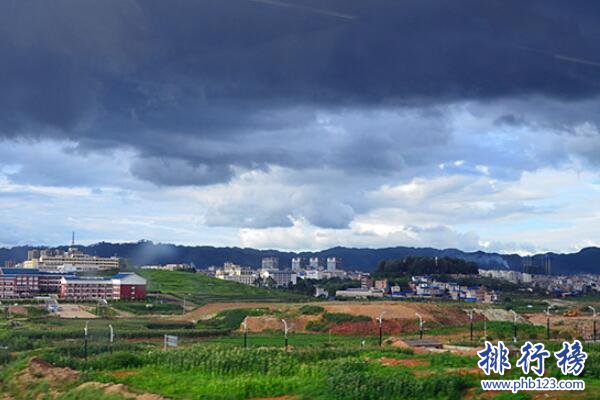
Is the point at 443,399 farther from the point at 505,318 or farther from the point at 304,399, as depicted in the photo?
the point at 505,318

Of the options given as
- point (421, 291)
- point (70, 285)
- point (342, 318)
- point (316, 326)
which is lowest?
point (316, 326)

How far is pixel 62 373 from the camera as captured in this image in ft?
100.0

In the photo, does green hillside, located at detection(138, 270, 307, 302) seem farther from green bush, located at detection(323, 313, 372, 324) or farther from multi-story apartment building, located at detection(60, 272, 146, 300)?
green bush, located at detection(323, 313, 372, 324)

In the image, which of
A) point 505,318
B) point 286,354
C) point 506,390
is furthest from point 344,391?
point 505,318

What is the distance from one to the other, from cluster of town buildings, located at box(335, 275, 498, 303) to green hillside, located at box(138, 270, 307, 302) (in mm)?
9858

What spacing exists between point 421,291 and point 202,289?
1275 inches

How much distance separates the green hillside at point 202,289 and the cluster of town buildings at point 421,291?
32.3 feet

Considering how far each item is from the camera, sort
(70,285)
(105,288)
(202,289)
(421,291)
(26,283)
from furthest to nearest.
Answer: (421,291)
(202,289)
(26,283)
(70,285)
(105,288)

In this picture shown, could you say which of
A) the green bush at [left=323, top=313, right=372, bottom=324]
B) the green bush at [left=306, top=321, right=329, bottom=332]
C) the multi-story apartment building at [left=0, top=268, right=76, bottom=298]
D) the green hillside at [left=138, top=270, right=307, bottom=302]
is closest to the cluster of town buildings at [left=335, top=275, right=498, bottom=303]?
the green hillside at [left=138, top=270, right=307, bottom=302]

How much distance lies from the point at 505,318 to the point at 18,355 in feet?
151

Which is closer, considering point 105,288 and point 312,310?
point 312,310

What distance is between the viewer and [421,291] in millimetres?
124375

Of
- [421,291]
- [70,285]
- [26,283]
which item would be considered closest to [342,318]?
[70,285]

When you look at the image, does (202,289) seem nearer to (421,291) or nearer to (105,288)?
(105,288)
